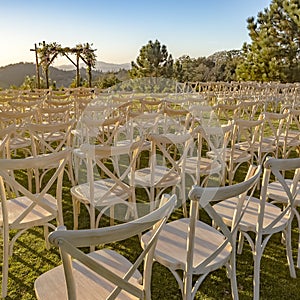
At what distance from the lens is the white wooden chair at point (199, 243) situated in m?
1.43

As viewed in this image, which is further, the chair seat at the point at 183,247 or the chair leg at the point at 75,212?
the chair leg at the point at 75,212

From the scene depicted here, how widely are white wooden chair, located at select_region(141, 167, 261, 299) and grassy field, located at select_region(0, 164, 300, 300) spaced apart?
14.9 inches

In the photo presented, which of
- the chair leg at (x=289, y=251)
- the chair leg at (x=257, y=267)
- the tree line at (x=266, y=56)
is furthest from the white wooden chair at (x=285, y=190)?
the tree line at (x=266, y=56)

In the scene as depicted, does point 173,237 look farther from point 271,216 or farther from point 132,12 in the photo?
point 132,12

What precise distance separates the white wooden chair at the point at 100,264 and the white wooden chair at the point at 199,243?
0.58 feet

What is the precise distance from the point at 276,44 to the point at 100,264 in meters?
24.0

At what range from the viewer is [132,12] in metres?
12.4

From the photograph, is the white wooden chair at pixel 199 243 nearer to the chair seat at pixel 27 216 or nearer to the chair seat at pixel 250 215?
the chair seat at pixel 250 215

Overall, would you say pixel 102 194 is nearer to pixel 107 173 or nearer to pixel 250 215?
pixel 107 173

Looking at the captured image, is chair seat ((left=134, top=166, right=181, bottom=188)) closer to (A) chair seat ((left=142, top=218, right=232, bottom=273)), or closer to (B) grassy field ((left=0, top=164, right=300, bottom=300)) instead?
(B) grassy field ((left=0, top=164, right=300, bottom=300))

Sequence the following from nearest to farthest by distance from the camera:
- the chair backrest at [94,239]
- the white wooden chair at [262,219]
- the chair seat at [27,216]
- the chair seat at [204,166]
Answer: the chair backrest at [94,239]
the white wooden chair at [262,219]
the chair seat at [27,216]
the chair seat at [204,166]

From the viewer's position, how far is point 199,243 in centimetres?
196

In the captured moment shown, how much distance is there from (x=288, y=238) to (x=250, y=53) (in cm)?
2312

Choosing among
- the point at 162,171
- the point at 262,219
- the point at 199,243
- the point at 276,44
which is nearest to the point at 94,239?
the point at 199,243
